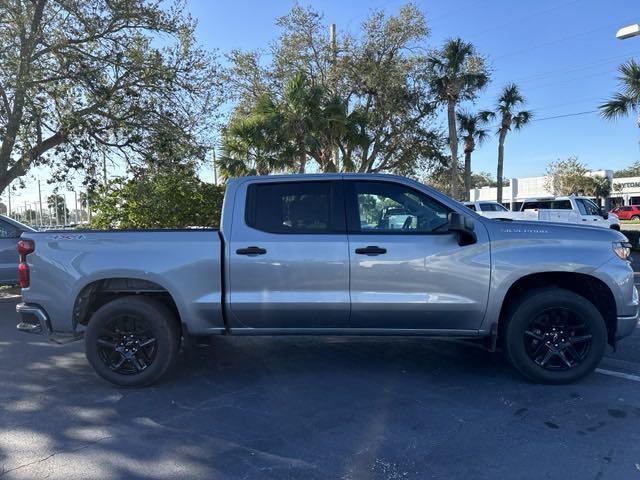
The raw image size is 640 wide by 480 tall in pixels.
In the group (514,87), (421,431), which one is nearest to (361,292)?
(421,431)

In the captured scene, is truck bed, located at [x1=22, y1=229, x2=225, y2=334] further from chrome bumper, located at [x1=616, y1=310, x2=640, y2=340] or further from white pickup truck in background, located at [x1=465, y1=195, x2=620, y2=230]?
white pickup truck in background, located at [x1=465, y1=195, x2=620, y2=230]

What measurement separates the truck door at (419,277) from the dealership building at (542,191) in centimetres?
5600

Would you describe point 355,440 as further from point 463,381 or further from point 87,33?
point 87,33

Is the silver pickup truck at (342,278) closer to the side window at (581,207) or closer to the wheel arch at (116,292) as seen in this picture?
the wheel arch at (116,292)

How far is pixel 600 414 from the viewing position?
422cm

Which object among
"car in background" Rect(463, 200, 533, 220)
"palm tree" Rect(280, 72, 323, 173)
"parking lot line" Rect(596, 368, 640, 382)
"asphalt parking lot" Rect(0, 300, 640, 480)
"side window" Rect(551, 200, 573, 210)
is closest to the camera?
"asphalt parking lot" Rect(0, 300, 640, 480)

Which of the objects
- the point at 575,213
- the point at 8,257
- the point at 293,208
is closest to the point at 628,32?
the point at 575,213

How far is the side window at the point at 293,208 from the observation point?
15.9ft

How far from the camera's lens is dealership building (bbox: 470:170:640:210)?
58406 mm

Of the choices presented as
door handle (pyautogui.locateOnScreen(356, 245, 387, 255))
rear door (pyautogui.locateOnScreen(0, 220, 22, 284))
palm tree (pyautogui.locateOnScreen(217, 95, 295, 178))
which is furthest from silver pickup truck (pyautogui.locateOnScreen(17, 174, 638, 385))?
palm tree (pyautogui.locateOnScreen(217, 95, 295, 178))

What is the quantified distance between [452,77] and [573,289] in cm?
2080

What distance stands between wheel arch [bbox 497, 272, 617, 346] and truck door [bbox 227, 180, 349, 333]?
1531mm

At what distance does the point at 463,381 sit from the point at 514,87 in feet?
89.2

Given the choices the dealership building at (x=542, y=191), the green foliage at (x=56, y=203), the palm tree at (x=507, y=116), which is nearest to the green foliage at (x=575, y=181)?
the dealership building at (x=542, y=191)
